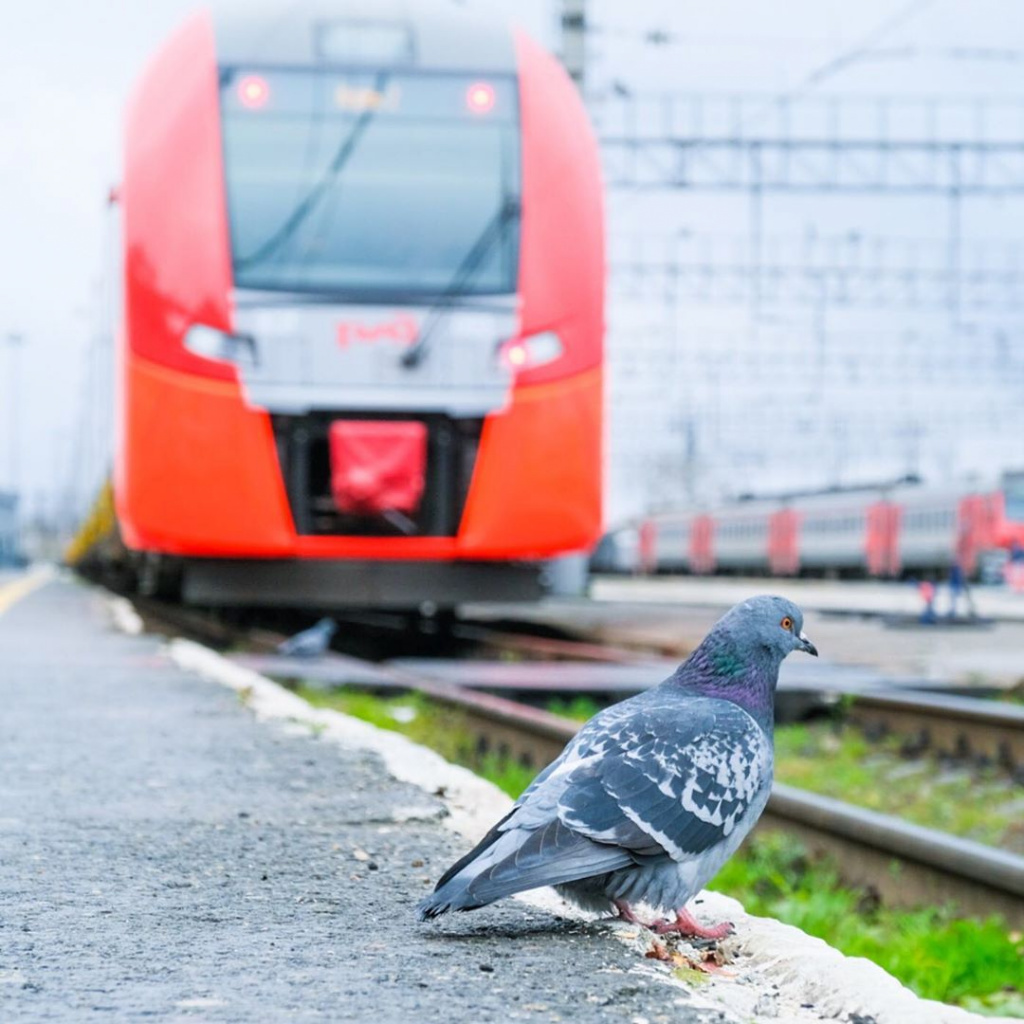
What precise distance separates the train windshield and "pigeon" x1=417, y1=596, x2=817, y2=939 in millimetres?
6769

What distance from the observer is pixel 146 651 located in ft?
33.9

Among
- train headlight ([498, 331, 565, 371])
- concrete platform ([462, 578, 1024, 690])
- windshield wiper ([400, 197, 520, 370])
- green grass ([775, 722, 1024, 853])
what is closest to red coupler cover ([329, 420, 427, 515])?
windshield wiper ([400, 197, 520, 370])

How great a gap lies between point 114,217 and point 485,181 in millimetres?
2546

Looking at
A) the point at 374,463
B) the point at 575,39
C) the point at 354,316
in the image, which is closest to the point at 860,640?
the point at 374,463

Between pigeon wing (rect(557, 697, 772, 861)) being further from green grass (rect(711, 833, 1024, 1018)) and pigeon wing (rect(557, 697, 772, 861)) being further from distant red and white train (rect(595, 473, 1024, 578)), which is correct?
distant red and white train (rect(595, 473, 1024, 578))

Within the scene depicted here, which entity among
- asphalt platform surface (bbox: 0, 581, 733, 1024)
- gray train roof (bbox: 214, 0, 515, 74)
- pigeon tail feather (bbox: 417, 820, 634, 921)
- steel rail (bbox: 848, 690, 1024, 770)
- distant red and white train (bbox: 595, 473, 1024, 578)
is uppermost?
gray train roof (bbox: 214, 0, 515, 74)

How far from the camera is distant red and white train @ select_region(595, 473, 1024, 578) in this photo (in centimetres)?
3325

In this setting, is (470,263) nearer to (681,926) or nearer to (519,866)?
(681,926)

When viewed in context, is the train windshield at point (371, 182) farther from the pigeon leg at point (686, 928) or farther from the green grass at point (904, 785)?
the pigeon leg at point (686, 928)

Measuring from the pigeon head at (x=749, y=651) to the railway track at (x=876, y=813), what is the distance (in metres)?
1.75

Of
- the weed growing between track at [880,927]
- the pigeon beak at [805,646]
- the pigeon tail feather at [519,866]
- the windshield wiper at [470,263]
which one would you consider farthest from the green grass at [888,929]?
the windshield wiper at [470,263]

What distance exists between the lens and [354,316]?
9141mm

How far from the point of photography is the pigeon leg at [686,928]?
2650mm

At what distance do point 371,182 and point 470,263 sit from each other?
2.37ft
